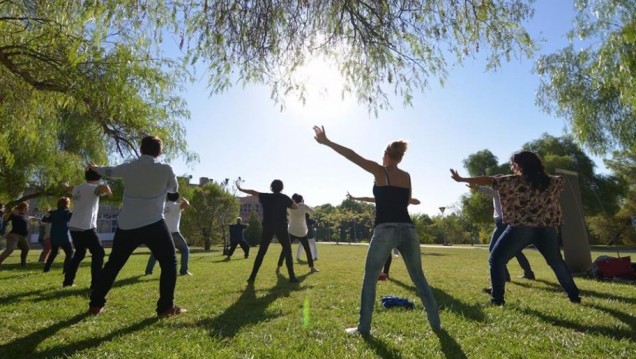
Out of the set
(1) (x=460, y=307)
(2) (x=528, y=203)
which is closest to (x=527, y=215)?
(2) (x=528, y=203)

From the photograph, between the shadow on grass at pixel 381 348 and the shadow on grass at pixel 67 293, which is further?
the shadow on grass at pixel 67 293

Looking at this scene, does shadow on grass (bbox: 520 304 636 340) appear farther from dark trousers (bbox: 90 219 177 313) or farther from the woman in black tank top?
dark trousers (bbox: 90 219 177 313)

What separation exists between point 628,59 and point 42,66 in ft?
35.7

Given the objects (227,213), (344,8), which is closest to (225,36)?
(344,8)

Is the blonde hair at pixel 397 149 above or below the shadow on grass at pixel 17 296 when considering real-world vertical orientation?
above

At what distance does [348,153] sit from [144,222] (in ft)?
8.10

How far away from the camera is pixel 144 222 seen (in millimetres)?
4516

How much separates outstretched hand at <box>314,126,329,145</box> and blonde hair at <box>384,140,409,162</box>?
727 mm

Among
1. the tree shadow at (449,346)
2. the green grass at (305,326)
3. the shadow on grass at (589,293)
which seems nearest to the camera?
the tree shadow at (449,346)

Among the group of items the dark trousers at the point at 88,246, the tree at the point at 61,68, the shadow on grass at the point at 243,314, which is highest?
Result: the tree at the point at 61,68

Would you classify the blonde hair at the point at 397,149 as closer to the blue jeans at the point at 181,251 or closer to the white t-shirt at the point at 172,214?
the white t-shirt at the point at 172,214

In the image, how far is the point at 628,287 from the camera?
23.8 ft

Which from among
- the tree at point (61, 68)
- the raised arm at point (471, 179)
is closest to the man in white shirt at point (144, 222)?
the tree at point (61, 68)

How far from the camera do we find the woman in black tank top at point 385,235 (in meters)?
3.88
